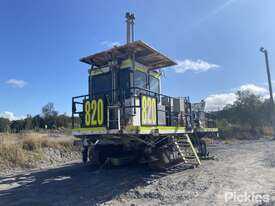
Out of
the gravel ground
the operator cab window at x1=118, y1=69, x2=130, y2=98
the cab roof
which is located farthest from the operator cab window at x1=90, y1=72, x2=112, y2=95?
the gravel ground

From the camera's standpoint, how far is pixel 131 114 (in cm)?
812

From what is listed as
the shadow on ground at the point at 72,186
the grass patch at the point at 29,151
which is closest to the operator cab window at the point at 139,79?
the shadow on ground at the point at 72,186

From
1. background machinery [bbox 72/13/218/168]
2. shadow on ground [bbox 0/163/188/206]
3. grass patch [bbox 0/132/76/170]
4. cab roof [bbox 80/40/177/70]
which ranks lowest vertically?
shadow on ground [bbox 0/163/188/206]

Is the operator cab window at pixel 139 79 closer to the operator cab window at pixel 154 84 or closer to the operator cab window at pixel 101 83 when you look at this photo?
the operator cab window at pixel 154 84

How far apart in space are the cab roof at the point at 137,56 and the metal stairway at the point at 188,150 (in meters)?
3.08

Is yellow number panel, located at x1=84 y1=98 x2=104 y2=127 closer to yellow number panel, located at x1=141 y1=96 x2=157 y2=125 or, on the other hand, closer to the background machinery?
A: the background machinery

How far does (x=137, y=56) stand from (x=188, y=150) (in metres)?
4.09

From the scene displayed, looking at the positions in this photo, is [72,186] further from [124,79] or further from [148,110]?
[124,79]

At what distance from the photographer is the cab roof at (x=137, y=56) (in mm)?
9493

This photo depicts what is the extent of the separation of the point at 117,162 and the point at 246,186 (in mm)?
4458

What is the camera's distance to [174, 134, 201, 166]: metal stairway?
1013cm

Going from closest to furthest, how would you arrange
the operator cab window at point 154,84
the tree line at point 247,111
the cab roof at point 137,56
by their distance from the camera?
the cab roof at point 137,56 → the operator cab window at point 154,84 → the tree line at point 247,111

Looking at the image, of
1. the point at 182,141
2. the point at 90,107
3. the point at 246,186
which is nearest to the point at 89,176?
the point at 90,107

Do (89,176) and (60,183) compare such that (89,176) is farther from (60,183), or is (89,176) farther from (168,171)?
(168,171)
